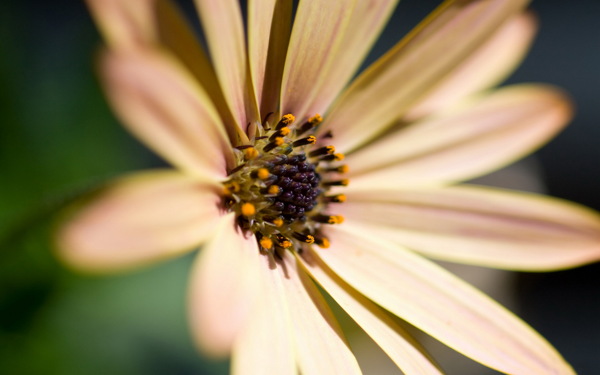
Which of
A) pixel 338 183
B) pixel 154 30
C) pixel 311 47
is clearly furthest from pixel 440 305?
pixel 154 30

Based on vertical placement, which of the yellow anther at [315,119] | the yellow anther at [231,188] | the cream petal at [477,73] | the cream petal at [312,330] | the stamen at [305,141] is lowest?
the cream petal at [312,330]

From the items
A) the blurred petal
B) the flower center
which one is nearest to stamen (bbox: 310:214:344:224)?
the flower center

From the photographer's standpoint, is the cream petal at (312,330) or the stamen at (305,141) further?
the stamen at (305,141)

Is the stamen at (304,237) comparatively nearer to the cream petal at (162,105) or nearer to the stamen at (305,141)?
the stamen at (305,141)

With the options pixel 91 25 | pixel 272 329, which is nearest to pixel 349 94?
pixel 272 329

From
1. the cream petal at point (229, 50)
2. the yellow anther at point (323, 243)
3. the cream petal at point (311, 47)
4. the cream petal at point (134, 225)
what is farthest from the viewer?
the yellow anther at point (323, 243)

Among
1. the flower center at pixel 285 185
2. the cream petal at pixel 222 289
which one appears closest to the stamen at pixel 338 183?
the flower center at pixel 285 185

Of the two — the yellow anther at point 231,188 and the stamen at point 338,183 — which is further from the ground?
the stamen at point 338,183

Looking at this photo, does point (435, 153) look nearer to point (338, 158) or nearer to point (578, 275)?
point (338, 158)
